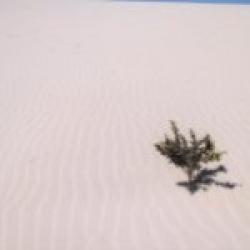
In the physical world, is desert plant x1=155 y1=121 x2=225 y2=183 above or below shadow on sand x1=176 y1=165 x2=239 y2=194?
above

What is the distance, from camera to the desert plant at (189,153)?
5.57 meters

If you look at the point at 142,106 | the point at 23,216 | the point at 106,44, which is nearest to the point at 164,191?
the point at 23,216

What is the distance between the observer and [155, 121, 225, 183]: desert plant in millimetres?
5570

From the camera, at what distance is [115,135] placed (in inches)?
255

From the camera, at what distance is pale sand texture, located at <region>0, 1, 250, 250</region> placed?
4500 millimetres

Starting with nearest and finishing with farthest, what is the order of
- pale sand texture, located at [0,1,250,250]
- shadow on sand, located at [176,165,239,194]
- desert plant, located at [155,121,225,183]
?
pale sand texture, located at [0,1,250,250], shadow on sand, located at [176,165,239,194], desert plant, located at [155,121,225,183]

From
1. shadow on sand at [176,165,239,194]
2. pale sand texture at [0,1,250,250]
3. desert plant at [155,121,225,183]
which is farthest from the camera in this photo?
desert plant at [155,121,225,183]

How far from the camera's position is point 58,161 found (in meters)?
5.79

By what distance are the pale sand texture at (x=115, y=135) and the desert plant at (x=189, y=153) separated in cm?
16

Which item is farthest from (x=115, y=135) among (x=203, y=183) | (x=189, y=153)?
(x=203, y=183)

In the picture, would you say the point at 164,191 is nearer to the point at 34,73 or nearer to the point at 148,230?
the point at 148,230

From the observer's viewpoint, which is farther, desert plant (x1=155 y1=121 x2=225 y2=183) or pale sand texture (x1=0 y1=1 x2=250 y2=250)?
desert plant (x1=155 y1=121 x2=225 y2=183)

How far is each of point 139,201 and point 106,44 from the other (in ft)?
26.3

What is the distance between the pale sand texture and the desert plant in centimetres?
16
